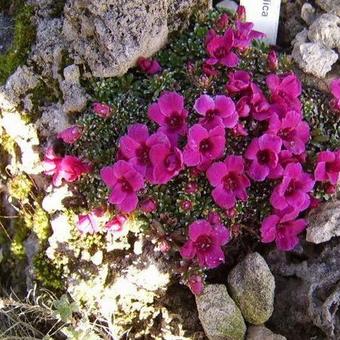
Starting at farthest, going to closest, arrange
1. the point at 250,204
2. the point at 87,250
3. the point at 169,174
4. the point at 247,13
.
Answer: the point at 247,13 < the point at 87,250 < the point at 250,204 < the point at 169,174

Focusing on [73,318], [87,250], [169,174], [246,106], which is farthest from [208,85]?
[73,318]

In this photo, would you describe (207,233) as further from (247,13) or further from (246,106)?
(247,13)

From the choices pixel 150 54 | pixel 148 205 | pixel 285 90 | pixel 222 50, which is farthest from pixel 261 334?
pixel 150 54

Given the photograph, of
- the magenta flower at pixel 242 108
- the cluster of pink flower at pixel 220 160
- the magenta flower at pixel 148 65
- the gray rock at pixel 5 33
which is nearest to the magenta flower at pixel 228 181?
the cluster of pink flower at pixel 220 160

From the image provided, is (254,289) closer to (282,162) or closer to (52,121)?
(282,162)

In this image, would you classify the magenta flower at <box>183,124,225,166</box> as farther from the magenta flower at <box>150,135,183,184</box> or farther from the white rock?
the white rock

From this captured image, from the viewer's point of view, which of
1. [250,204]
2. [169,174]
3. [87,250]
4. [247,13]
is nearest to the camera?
[169,174]

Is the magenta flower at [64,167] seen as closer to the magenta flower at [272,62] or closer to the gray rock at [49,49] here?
the gray rock at [49,49]
